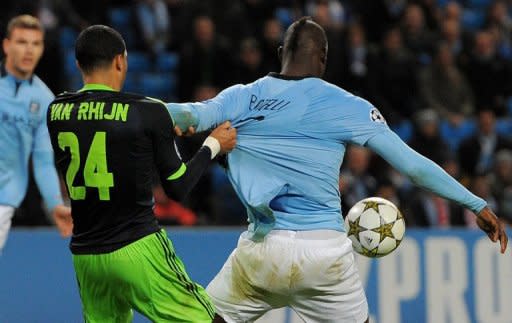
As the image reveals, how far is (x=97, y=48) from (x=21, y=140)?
7.63 ft

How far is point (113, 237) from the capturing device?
16.8 ft

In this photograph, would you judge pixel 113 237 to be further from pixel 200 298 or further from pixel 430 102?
pixel 430 102

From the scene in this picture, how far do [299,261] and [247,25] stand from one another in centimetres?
829

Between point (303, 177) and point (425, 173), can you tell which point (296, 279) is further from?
point (425, 173)

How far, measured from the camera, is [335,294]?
18.6ft

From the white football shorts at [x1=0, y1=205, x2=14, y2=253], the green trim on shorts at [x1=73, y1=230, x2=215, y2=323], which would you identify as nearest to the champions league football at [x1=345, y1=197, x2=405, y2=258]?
the green trim on shorts at [x1=73, y1=230, x2=215, y2=323]

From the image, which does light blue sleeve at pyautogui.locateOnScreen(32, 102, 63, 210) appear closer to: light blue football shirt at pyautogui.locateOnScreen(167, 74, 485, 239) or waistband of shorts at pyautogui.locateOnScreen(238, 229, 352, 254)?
light blue football shirt at pyautogui.locateOnScreen(167, 74, 485, 239)

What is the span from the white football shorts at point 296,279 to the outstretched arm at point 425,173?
50 cm

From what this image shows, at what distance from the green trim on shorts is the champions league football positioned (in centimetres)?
129

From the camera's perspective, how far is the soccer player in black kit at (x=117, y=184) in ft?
16.6

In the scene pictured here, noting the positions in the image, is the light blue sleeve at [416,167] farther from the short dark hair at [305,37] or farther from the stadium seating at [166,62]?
the stadium seating at [166,62]

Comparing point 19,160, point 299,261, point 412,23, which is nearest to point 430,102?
point 412,23

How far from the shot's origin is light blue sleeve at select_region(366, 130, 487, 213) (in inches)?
220

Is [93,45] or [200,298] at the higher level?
[93,45]
